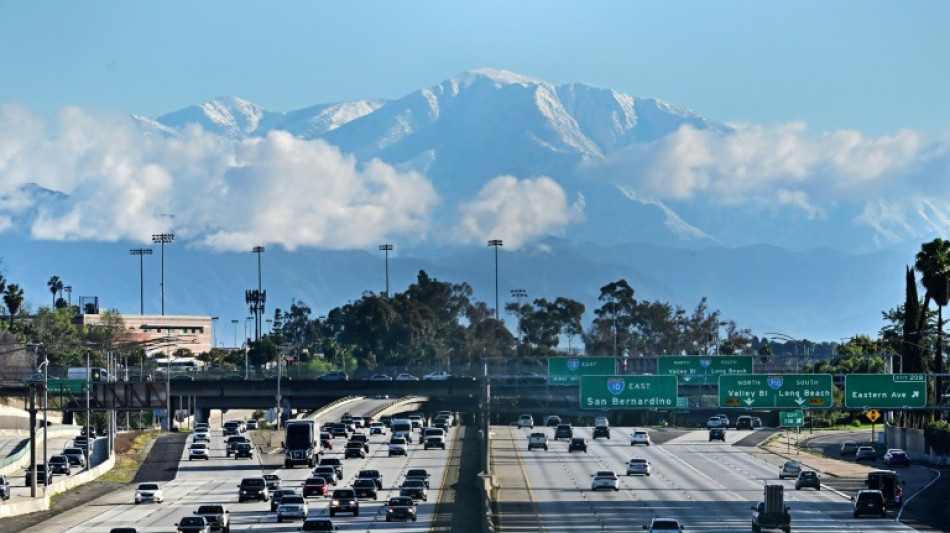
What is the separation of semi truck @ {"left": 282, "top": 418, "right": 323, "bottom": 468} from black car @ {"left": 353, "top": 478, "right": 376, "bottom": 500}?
24840mm

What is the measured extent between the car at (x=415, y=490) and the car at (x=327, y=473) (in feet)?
27.9

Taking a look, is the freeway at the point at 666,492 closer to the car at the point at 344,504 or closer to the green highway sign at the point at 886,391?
the green highway sign at the point at 886,391

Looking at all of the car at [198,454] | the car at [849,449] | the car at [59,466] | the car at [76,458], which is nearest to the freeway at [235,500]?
the car at [198,454]

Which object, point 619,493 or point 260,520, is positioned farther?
point 619,493

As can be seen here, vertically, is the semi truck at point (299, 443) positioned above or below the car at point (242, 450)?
above

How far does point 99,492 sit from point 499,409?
34919mm

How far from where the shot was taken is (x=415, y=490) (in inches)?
3893

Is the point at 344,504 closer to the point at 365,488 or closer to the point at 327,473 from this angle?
the point at 365,488

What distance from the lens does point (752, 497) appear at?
4031 inches

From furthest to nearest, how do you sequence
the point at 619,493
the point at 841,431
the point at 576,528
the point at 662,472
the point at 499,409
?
the point at 841,431 → the point at 499,409 → the point at 662,472 → the point at 619,493 → the point at 576,528

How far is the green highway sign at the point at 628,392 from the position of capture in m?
116

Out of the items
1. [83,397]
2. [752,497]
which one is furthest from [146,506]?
[83,397]

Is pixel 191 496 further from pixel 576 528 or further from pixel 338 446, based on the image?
pixel 338 446

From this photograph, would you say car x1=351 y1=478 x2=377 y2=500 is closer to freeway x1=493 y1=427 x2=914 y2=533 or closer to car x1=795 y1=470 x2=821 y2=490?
freeway x1=493 y1=427 x2=914 y2=533
